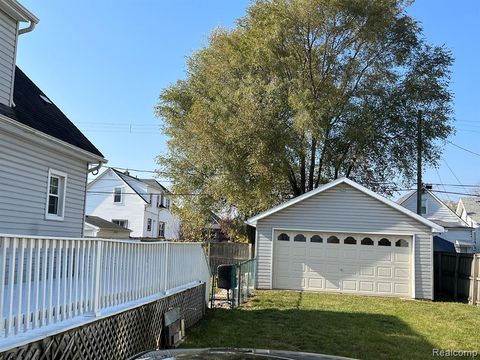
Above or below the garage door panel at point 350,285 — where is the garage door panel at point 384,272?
above

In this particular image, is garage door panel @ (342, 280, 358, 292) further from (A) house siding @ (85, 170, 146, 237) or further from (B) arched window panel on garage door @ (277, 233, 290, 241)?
(A) house siding @ (85, 170, 146, 237)

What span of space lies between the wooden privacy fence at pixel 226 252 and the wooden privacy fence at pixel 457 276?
8675mm

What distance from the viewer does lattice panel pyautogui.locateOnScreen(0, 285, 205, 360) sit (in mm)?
4121

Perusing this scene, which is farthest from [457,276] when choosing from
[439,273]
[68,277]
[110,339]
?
[68,277]

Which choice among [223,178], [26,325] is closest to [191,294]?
[26,325]

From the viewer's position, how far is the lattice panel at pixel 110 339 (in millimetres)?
4121

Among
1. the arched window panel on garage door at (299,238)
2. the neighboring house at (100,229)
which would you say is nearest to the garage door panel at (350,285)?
the arched window panel on garage door at (299,238)

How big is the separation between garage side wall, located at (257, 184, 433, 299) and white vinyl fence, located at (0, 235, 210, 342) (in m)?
10.4

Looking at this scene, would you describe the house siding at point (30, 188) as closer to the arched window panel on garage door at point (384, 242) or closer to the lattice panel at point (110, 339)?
the lattice panel at point (110, 339)

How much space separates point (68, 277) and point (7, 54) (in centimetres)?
719

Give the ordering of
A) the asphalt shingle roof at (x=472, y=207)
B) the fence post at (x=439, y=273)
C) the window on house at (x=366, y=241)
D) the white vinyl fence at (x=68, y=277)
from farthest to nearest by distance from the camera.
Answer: the asphalt shingle roof at (x=472, y=207) → the fence post at (x=439, y=273) → the window on house at (x=366, y=241) → the white vinyl fence at (x=68, y=277)

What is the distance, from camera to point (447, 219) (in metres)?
39.0

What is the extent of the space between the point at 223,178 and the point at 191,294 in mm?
13073

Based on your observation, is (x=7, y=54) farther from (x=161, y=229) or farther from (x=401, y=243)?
(x=161, y=229)
